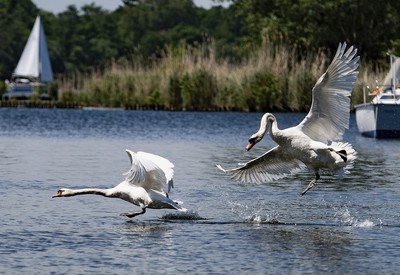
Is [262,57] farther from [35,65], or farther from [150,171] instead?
[150,171]

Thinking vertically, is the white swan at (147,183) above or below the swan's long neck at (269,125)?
below

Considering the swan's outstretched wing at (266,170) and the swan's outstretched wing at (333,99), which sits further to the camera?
the swan's outstretched wing at (266,170)

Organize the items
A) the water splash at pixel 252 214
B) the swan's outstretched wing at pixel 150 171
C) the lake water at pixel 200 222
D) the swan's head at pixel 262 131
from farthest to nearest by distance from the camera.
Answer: the water splash at pixel 252 214 → the swan's head at pixel 262 131 → the swan's outstretched wing at pixel 150 171 → the lake water at pixel 200 222

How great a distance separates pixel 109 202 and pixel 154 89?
140 feet

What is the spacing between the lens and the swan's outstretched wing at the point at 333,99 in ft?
57.1

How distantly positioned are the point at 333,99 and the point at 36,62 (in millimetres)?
77998

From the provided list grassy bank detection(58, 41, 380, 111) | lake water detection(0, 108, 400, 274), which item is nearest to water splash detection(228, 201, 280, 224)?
lake water detection(0, 108, 400, 274)

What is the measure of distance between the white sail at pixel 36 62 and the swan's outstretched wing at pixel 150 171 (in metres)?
76.1

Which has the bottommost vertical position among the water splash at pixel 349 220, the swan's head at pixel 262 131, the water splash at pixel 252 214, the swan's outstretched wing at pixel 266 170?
the water splash at pixel 252 214

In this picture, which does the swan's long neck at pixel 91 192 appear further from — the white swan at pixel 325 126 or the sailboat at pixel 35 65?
the sailboat at pixel 35 65

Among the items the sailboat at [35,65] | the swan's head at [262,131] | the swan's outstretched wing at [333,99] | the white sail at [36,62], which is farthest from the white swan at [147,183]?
the white sail at [36,62]

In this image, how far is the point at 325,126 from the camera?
58.7 feet

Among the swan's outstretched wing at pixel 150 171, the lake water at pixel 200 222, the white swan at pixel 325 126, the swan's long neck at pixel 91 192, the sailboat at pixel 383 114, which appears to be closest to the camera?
the lake water at pixel 200 222

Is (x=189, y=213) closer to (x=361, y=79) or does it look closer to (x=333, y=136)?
(x=333, y=136)
